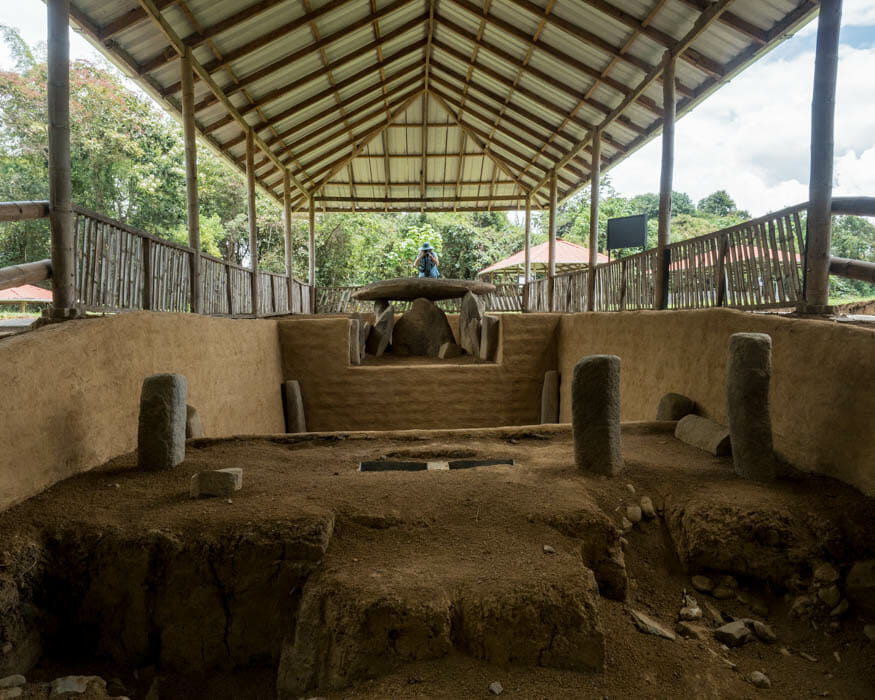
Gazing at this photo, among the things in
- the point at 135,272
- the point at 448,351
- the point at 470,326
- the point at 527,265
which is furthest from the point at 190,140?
the point at 527,265

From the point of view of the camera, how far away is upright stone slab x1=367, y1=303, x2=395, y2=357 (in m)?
10.2

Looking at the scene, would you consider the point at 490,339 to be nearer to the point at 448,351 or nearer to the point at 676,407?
the point at 448,351

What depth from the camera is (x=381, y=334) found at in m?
10.4

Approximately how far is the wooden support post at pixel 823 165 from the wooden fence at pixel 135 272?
579 cm

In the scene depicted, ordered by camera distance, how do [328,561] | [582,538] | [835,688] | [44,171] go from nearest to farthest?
[835,688]
[328,561]
[582,538]
[44,171]

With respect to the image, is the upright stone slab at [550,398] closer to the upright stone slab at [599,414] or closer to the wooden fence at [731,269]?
the wooden fence at [731,269]

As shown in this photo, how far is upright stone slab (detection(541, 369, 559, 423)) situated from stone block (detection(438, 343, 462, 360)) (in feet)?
6.64

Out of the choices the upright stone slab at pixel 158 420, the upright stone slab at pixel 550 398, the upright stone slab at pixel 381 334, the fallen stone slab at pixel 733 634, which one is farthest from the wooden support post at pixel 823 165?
the upright stone slab at pixel 381 334

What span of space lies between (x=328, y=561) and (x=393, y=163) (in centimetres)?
1399

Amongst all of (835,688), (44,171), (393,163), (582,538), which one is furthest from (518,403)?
(44,171)

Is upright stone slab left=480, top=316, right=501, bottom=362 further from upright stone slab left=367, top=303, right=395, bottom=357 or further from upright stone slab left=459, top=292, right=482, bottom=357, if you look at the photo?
upright stone slab left=367, top=303, right=395, bottom=357

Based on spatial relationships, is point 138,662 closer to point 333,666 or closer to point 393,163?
point 333,666

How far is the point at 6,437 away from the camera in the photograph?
115 inches

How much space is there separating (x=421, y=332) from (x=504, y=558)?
8.58m
